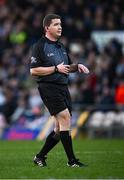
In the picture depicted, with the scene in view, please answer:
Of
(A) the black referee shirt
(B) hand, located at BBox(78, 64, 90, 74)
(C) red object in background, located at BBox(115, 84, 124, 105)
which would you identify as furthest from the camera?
(C) red object in background, located at BBox(115, 84, 124, 105)

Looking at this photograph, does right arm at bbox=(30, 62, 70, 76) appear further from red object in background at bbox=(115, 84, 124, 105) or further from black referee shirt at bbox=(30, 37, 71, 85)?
red object in background at bbox=(115, 84, 124, 105)

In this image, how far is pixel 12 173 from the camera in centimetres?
1184

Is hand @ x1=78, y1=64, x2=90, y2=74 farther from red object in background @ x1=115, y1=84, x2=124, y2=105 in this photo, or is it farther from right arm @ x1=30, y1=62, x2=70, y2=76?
red object in background @ x1=115, y1=84, x2=124, y2=105

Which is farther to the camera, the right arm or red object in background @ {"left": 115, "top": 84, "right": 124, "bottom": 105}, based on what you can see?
red object in background @ {"left": 115, "top": 84, "right": 124, "bottom": 105}

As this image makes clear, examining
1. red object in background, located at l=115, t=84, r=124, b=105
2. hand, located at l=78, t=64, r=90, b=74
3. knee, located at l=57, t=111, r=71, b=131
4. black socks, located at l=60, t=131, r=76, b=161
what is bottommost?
red object in background, located at l=115, t=84, r=124, b=105

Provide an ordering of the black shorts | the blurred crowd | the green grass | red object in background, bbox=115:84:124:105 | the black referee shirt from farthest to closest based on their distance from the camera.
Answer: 1. the blurred crowd
2. red object in background, bbox=115:84:124:105
3. the black referee shirt
4. the black shorts
5. the green grass

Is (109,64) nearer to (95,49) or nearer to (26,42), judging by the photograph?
(95,49)

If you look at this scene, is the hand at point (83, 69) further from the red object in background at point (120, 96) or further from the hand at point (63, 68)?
the red object in background at point (120, 96)

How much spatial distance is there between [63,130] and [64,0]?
17.0m

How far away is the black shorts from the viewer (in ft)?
41.5

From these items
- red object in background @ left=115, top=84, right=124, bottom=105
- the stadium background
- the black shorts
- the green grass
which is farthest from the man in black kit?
red object in background @ left=115, top=84, right=124, bottom=105

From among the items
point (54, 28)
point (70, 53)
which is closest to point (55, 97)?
point (54, 28)

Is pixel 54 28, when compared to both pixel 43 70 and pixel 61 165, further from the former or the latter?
pixel 61 165

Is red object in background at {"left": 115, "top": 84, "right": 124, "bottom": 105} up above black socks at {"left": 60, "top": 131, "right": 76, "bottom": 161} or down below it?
below
